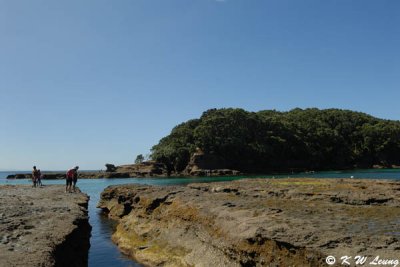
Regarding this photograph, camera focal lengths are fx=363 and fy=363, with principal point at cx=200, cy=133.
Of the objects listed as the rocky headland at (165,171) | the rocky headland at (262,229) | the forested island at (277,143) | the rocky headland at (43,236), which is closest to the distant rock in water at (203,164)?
the rocky headland at (165,171)

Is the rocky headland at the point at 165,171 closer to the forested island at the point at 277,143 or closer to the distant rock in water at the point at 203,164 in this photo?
the distant rock in water at the point at 203,164

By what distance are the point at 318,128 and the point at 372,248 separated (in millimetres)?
136751

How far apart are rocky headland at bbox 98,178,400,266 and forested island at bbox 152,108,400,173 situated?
310ft

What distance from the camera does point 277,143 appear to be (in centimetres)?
12800

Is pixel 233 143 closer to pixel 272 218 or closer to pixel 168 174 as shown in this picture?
pixel 168 174

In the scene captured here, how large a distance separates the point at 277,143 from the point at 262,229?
389ft

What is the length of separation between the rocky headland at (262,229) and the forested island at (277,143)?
94.4 metres

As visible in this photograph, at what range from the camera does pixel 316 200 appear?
2091 cm

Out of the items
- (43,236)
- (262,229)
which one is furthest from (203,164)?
(262,229)

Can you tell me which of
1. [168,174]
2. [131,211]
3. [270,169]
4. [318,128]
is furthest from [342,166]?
[131,211]

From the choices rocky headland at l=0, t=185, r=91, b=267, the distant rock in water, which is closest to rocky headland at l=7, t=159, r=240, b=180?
the distant rock in water

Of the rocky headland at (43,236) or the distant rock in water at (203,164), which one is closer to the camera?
the rocky headland at (43,236)

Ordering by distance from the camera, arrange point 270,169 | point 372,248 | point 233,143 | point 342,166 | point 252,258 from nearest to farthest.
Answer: point 372,248 < point 252,258 < point 233,143 < point 270,169 < point 342,166

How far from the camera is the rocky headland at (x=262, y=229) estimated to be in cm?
1042
